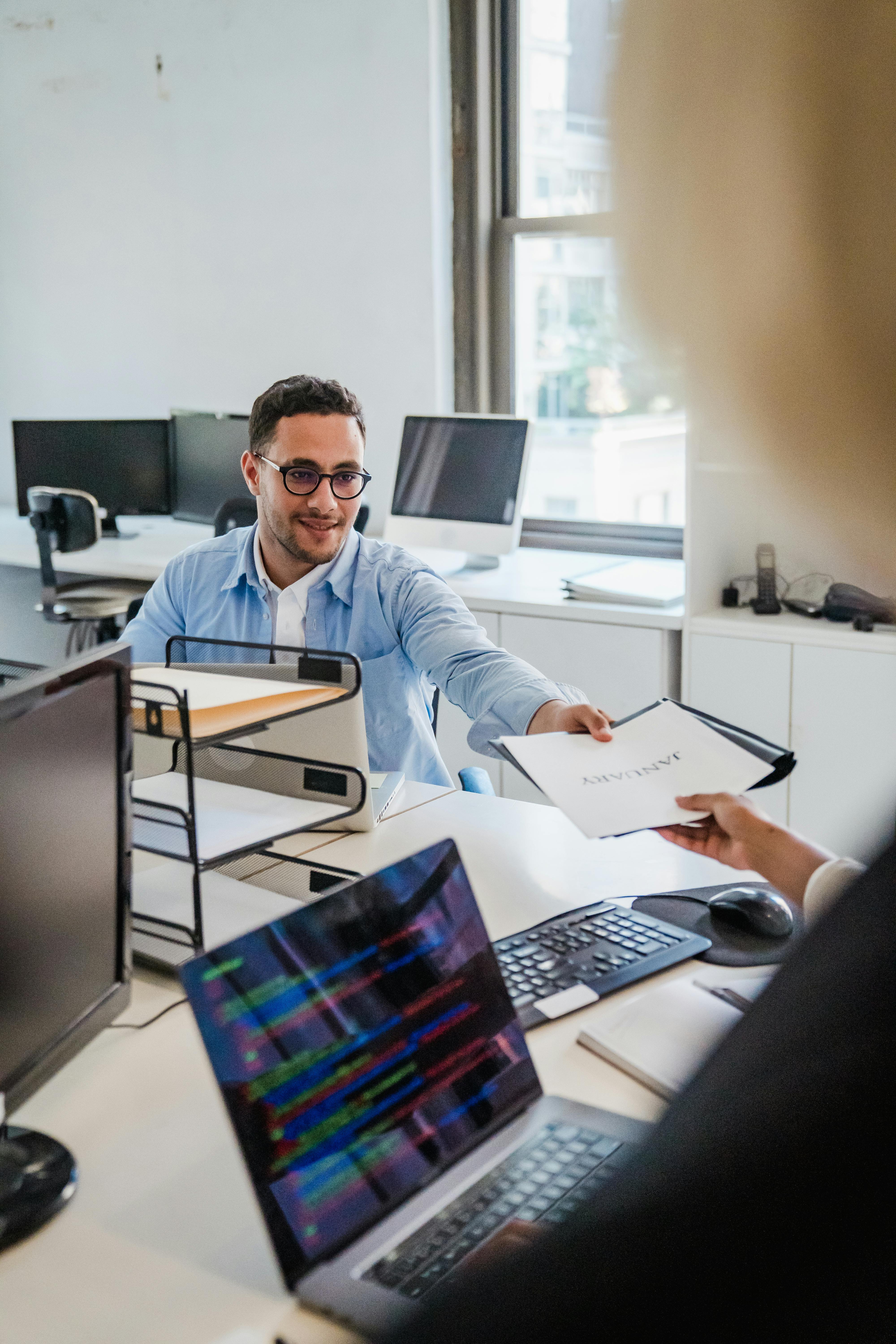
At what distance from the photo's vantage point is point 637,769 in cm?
128

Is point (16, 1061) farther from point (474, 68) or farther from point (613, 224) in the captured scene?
point (474, 68)

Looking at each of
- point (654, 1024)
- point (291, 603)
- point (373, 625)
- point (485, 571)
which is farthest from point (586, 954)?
point (485, 571)

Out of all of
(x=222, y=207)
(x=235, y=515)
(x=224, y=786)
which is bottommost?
(x=224, y=786)

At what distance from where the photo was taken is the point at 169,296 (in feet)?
14.3

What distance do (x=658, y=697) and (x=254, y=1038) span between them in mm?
2172

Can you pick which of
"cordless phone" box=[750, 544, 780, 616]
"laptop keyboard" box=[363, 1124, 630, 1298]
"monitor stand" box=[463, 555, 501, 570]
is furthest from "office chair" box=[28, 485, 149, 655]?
"laptop keyboard" box=[363, 1124, 630, 1298]

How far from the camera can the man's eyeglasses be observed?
214 cm

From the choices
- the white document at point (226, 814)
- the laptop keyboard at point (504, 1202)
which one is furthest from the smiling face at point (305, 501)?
the laptop keyboard at point (504, 1202)

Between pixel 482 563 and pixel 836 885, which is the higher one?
pixel 836 885

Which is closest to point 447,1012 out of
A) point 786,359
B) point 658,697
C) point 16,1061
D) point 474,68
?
point 16,1061

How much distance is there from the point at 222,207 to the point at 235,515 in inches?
55.3

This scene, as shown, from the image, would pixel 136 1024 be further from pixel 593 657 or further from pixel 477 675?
pixel 593 657

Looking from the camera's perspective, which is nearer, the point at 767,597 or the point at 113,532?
the point at 767,597

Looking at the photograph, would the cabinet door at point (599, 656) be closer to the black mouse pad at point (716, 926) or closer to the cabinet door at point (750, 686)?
the cabinet door at point (750, 686)
